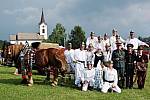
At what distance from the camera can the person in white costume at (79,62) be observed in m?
13.6

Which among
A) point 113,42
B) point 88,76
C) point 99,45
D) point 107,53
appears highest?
point 113,42

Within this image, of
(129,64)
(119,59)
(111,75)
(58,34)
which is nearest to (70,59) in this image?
(119,59)

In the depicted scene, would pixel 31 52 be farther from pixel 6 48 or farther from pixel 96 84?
pixel 96 84

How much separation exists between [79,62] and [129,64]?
188cm

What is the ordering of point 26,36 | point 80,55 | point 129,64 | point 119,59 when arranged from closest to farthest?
point 119,59 → point 129,64 → point 80,55 → point 26,36

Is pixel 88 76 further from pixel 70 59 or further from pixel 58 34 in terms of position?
pixel 58 34

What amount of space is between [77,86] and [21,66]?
2257mm

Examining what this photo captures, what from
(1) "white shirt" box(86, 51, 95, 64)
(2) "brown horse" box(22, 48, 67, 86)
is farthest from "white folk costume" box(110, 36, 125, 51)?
(2) "brown horse" box(22, 48, 67, 86)

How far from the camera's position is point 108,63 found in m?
13.3

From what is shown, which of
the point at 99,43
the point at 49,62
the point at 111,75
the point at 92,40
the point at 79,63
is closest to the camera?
the point at 111,75

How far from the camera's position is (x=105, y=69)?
13.3 meters

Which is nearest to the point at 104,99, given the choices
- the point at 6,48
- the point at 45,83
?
the point at 45,83

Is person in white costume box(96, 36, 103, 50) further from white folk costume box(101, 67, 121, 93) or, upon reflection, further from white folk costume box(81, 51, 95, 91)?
white folk costume box(101, 67, 121, 93)

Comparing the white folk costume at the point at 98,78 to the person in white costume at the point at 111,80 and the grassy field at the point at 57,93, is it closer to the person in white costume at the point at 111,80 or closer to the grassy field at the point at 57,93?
the person in white costume at the point at 111,80
